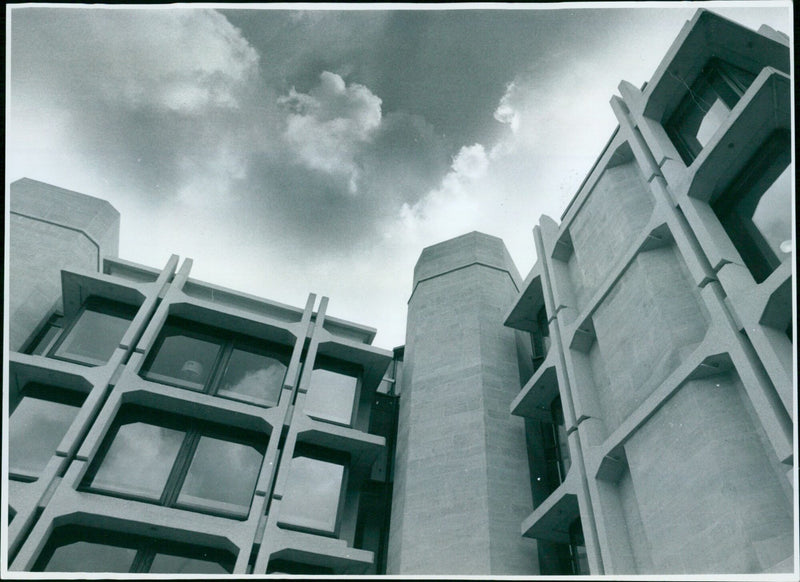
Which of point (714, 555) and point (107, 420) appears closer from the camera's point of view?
point (714, 555)

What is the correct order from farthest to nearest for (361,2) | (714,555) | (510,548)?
(510,548) → (714,555) → (361,2)

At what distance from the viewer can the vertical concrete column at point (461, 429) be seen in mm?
16969

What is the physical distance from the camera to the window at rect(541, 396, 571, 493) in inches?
722

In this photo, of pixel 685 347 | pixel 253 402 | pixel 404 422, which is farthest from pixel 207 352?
pixel 685 347

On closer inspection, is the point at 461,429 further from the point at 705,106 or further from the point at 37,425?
the point at 37,425

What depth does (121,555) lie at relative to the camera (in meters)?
16.1

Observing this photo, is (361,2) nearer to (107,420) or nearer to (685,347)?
(685,347)

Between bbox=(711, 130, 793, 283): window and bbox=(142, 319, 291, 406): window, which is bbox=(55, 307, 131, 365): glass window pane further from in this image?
bbox=(711, 130, 793, 283): window

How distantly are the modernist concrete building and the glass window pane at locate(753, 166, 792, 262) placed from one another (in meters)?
0.07

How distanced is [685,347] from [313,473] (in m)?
11.8

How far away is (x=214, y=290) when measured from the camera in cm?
2241

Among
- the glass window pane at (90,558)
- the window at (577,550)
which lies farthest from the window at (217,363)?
the window at (577,550)

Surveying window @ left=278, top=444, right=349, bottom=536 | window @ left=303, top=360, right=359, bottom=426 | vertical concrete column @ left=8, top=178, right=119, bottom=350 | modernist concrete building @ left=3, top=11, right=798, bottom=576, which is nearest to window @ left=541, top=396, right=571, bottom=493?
modernist concrete building @ left=3, top=11, right=798, bottom=576

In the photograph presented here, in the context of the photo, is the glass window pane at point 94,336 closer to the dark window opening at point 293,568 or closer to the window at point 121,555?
the window at point 121,555
